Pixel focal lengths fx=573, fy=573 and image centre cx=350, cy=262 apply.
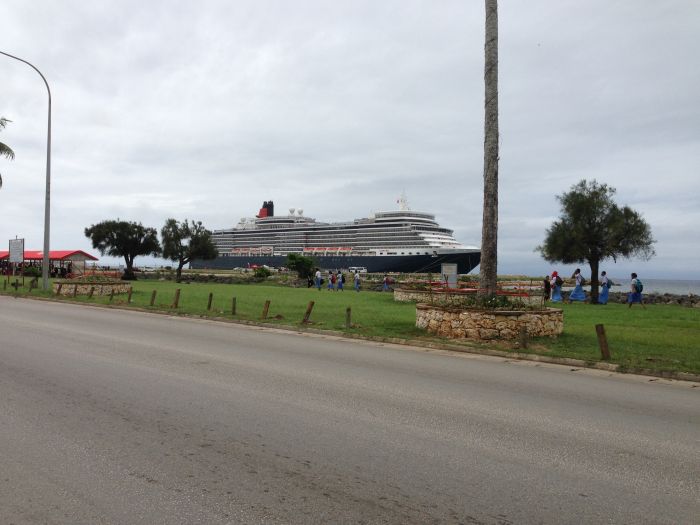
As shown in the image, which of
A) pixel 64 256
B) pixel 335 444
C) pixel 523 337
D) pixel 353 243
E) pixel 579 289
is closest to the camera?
pixel 335 444

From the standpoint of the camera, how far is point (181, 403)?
20.3ft

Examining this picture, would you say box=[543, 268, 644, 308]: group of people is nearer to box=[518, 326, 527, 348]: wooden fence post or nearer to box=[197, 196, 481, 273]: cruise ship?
box=[518, 326, 527, 348]: wooden fence post

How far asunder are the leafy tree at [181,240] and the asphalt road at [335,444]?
6286 centimetres

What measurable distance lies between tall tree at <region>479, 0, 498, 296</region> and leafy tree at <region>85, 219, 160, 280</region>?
5891cm

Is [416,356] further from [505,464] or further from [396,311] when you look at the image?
[396,311]

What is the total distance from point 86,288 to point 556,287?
23.8 metres

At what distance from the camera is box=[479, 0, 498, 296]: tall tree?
1381 cm

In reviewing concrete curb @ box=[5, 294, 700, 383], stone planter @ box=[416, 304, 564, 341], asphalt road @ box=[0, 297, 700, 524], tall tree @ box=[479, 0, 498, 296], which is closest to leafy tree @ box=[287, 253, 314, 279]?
concrete curb @ box=[5, 294, 700, 383]

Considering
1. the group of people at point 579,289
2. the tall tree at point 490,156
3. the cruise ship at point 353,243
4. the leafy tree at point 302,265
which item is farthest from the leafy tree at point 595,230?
the cruise ship at point 353,243

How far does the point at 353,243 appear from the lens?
89938mm

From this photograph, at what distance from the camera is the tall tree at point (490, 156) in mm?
13812

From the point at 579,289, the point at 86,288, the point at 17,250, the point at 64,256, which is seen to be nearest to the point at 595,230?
the point at 579,289

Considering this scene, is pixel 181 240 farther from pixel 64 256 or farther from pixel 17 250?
pixel 17 250

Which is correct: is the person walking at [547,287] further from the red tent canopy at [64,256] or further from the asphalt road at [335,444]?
the red tent canopy at [64,256]
